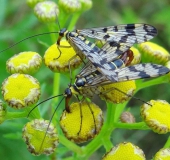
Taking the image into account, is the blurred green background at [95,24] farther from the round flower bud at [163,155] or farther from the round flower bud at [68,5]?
the round flower bud at [163,155]

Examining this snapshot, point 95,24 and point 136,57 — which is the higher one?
point 136,57

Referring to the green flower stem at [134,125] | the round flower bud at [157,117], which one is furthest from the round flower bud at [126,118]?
the round flower bud at [157,117]

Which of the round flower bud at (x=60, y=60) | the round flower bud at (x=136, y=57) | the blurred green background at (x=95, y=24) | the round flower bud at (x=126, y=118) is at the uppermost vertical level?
the round flower bud at (x=60, y=60)

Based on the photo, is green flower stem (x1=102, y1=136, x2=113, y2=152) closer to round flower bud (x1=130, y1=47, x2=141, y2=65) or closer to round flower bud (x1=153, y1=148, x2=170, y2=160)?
round flower bud (x1=153, y1=148, x2=170, y2=160)

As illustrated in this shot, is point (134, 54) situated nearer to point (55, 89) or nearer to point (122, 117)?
point (122, 117)

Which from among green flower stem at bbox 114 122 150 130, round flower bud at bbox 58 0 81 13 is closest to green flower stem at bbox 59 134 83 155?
green flower stem at bbox 114 122 150 130

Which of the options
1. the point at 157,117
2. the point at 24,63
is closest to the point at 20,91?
the point at 24,63

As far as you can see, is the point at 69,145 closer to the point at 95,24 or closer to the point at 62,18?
the point at 62,18
